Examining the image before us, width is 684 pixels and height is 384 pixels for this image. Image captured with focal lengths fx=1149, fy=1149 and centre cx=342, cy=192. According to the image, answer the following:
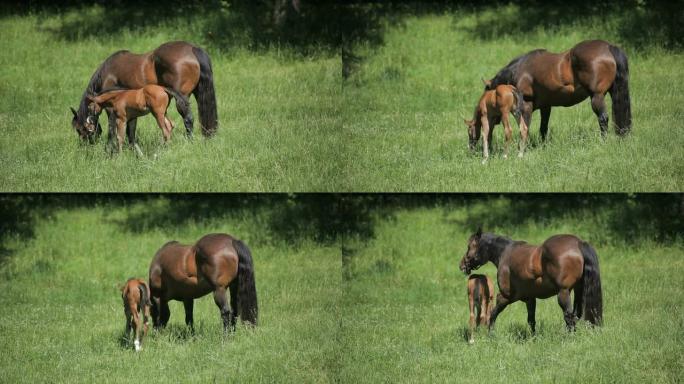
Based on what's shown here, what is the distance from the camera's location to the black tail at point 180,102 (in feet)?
17.5

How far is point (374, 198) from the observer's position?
17.7ft

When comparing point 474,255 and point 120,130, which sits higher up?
point 120,130

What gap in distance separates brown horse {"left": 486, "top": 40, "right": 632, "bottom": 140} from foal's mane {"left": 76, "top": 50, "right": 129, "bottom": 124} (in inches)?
76.6

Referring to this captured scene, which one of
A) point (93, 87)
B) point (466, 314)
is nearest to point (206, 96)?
point (93, 87)

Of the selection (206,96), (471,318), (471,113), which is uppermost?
(206,96)

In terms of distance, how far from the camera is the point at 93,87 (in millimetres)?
5430

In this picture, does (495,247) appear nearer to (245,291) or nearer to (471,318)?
(471,318)

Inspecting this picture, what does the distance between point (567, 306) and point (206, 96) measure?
1941 mm

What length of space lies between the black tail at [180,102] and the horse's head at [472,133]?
4.31 feet

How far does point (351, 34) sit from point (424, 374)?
5.38 ft

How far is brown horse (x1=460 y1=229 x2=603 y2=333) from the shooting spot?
208 inches

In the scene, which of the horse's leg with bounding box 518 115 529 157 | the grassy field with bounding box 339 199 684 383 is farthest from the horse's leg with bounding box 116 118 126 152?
the horse's leg with bounding box 518 115 529 157

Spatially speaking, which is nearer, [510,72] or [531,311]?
[531,311]

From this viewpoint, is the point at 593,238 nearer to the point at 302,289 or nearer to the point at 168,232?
the point at 302,289
